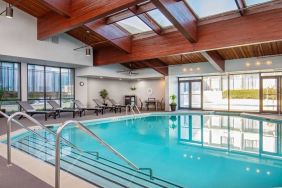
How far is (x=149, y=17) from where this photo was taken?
8.23 m

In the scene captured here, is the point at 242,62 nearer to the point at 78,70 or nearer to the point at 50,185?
the point at 78,70

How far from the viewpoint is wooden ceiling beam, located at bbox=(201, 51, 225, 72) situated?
33.1 feet

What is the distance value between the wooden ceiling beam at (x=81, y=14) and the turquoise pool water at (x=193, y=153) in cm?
391

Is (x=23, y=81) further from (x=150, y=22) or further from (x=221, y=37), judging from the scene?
(x=221, y=37)

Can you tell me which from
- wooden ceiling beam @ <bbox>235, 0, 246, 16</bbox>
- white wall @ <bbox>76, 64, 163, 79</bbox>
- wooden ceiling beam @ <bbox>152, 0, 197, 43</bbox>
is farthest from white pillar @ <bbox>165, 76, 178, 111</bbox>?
wooden ceiling beam @ <bbox>235, 0, 246, 16</bbox>

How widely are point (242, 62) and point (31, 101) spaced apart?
39.2ft

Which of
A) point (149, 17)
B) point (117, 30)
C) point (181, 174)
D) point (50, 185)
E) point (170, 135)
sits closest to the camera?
point (50, 185)

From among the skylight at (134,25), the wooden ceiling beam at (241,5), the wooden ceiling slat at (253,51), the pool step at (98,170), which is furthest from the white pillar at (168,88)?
the pool step at (98,170)

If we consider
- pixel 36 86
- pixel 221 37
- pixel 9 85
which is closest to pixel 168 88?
pixel 221 37

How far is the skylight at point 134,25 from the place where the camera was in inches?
341

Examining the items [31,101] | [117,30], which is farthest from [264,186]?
[31,101]

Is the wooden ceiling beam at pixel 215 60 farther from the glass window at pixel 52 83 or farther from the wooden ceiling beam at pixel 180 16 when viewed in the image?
the glass window at pixel 52 83

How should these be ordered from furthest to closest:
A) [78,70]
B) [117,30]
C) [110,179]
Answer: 1. [78,70]
2. [117,30]
3. [110,179]

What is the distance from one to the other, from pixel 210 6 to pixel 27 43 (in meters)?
8.01
